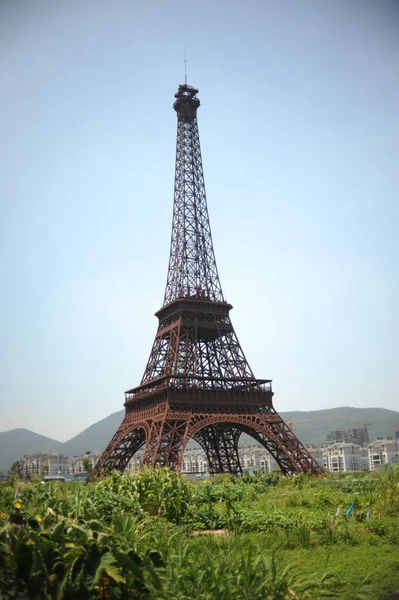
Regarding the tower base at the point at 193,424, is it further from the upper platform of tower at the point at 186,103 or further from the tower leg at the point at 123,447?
the upper platform of tower at the point at 186,103

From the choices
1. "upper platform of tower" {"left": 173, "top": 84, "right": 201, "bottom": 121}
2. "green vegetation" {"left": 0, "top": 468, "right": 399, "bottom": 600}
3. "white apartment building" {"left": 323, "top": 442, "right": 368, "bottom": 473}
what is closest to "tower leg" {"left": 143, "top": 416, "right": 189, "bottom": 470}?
"green vegetation" {"left": 0, "top": 468, "right": 399, "bottom": 600}

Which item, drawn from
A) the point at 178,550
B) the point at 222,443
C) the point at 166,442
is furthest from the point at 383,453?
the point at 178,550

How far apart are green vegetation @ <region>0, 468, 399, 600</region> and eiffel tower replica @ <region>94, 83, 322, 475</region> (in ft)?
78.3

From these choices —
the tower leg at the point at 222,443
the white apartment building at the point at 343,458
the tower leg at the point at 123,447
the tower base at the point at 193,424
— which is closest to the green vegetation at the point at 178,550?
the tower base at the point at 193,424

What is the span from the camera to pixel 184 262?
178 ft

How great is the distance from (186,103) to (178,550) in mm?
60599

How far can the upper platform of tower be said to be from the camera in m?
61.6

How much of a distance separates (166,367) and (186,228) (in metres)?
16.6

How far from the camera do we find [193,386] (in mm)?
45344

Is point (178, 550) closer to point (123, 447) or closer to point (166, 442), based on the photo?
point (166, 442)

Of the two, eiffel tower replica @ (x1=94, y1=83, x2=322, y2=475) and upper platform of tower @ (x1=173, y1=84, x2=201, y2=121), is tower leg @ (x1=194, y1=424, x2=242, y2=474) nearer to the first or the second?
eiffel tower replica @ (x1=94, y1=83, x2=322, y2=475)

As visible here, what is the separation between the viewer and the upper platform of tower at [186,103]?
61.6 m

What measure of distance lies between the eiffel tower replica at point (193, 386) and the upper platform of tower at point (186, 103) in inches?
4.8

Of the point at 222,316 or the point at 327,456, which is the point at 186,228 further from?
the point at 327,456
